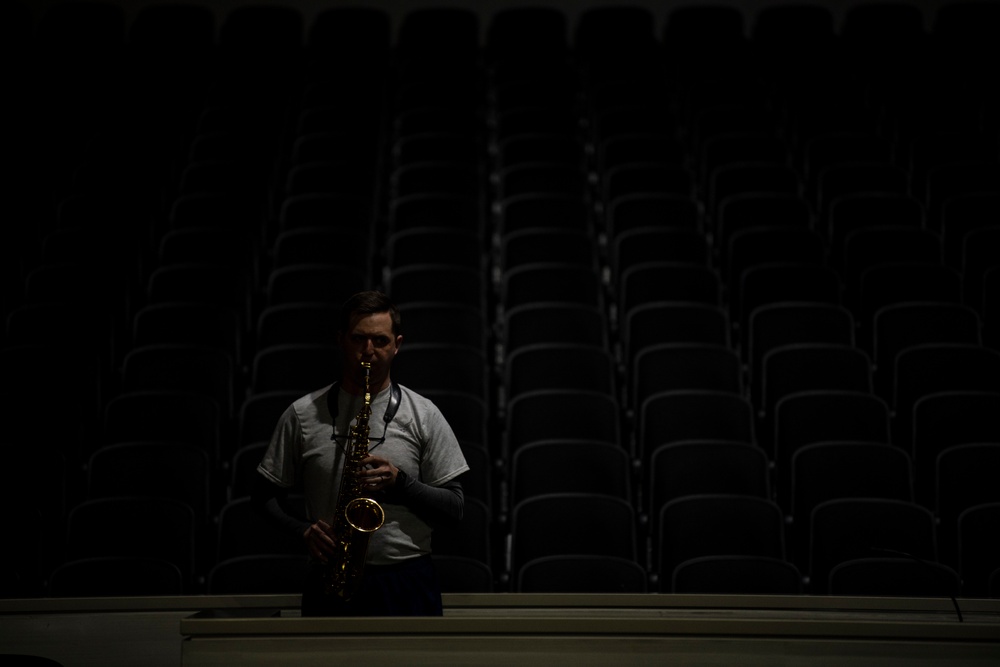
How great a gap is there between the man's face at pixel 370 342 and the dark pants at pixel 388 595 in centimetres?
19

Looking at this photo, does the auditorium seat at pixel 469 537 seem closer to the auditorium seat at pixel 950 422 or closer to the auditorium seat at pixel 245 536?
the auditorium seat at pixel 245 536

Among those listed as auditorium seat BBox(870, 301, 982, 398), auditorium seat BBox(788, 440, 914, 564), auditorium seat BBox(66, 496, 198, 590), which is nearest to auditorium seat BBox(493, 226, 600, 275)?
auditorium seat BBox(870, 301, 982, 398)

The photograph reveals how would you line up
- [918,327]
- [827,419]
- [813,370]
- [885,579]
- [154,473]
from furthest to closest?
[918,327]
[813,370]
[827,419]
[154,473]
[885,579]

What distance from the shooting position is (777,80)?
139 inches

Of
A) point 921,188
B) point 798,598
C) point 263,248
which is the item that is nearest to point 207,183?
point 263,248

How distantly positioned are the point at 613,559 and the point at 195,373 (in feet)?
3.19

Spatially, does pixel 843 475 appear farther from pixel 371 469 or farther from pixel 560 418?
pixel 371 469

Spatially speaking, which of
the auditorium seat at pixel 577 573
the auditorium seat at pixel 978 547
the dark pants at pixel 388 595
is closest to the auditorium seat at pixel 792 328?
the auditorium seat at pixel 978 547

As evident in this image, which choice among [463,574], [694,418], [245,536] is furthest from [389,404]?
[694,418]

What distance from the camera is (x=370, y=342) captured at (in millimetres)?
1041

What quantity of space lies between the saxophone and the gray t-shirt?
0.01 m

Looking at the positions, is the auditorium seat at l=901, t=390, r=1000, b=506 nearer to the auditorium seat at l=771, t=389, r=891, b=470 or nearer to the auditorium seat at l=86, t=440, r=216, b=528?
the auditorium seat at l=771, t=389, r=891, b=470

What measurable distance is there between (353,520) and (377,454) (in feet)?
0.23

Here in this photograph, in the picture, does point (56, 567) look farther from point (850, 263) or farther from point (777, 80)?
point (777, 80)
